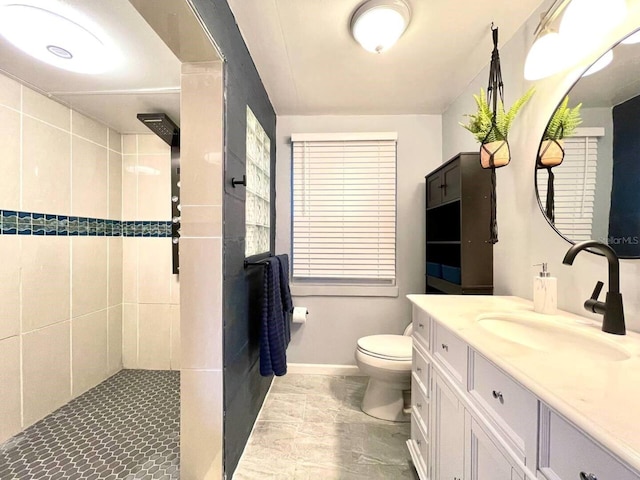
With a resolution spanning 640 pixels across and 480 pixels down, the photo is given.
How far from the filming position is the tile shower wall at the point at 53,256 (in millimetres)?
1514

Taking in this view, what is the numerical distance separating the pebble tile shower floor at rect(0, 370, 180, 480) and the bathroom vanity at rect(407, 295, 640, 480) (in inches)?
50.6

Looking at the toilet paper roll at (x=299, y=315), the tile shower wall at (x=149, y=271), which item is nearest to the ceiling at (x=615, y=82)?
the toilet paper roll at (x=299, y=315)

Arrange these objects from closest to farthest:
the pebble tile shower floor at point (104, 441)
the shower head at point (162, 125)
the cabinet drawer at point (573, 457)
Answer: the cabinet drawer at point (573, 457)
the pebble tile shower floor at point (104, 441)
the shower head at point (162, 125)

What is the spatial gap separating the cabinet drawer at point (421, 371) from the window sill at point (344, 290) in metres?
0.98

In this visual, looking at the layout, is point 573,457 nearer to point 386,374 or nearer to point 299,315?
point 386,374

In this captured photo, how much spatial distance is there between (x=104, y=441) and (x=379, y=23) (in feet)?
8.59

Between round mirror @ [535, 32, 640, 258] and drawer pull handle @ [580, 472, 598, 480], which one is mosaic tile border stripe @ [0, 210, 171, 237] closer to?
drawer pull handle @ [580, 472, 598, 480]

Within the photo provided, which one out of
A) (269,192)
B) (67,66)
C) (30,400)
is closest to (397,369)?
(269,192)

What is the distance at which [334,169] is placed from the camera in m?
2.38

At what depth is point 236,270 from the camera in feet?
4.53

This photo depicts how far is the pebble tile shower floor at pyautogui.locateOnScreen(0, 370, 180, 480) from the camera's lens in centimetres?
133

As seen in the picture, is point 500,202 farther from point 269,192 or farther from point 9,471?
point 9,471

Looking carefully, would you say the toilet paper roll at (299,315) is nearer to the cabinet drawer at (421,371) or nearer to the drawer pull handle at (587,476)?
the cabinet drawer at (421,371)

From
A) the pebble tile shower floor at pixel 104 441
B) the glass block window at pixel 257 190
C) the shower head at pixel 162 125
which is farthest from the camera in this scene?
the shower head at pixel 162 125
